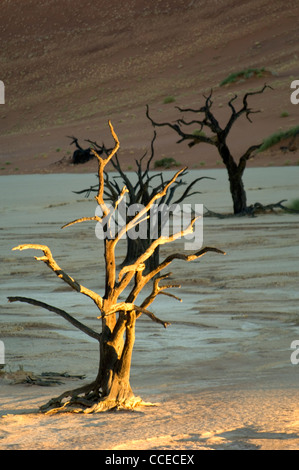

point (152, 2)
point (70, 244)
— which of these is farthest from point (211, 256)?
point (152, 2)

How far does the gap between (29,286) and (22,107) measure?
75408 millimetres

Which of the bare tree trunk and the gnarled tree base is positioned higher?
the bare tree trunk

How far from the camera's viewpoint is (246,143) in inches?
1837

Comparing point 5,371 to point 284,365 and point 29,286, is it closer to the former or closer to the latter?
point 284,365

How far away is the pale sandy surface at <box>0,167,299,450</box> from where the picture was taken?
15.2 feet

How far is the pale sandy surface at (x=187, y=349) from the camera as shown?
15.2 feet

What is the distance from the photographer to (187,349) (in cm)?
754
